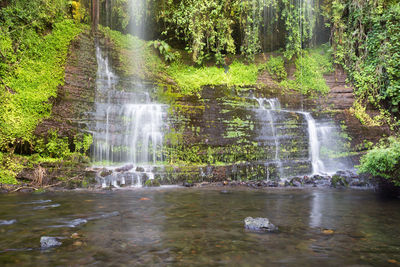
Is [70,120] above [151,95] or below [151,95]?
below

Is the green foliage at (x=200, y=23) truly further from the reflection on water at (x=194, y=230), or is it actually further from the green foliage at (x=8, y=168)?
the reflection on water at (x=194, y=230)

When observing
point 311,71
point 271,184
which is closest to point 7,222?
point 271,184

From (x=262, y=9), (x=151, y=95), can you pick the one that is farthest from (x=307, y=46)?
(x=151, y=95)

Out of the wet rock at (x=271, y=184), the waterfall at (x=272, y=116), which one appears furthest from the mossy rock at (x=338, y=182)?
the wet rock at (x=271, y=184)

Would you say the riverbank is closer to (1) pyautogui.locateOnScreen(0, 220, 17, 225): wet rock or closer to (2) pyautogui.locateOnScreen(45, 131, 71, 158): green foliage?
(2) pyautogui.locateOnScreen(45, 131, 71, 158): green foliage

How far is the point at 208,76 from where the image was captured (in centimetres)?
1402

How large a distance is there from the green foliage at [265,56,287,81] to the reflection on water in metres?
9.20

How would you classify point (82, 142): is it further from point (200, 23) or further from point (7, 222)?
point (200, 23)

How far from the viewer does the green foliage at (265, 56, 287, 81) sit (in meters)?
14.9

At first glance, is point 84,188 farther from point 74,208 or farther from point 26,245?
point 26,245

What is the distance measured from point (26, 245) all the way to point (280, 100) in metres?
12.0

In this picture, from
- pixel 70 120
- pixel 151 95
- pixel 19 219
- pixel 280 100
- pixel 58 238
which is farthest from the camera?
pixel 280 100

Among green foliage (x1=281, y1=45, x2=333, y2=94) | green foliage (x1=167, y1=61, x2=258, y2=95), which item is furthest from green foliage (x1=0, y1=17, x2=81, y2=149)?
green foliage (x1=281, y1=45, x2=333, y2=94)

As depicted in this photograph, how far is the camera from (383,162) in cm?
662
